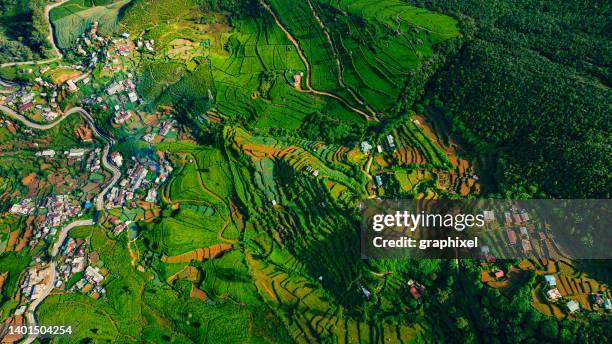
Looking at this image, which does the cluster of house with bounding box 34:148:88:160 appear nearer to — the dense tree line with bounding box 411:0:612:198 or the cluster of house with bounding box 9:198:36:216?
the cluster of house with bounding box 9:198:36:216

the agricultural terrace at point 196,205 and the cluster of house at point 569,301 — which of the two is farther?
the agricultural terrace at point 196,205

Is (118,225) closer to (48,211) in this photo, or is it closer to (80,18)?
(48,211)

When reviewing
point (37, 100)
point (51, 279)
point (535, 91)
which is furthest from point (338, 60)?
point (51, 279)

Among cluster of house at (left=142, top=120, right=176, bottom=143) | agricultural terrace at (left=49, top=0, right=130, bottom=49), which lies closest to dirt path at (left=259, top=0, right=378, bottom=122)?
cluster of house at (left=142, top=120, right=176, bottom=143)

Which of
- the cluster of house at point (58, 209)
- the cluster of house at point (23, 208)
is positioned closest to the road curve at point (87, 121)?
the cluster of house at point (58, 209)

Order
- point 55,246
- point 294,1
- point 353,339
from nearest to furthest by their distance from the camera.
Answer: point 353,339
point 55,246
point 294,1

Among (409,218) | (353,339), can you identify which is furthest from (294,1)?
(353,339)

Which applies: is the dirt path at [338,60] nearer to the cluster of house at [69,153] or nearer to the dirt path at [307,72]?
the dirt path at [307,72]

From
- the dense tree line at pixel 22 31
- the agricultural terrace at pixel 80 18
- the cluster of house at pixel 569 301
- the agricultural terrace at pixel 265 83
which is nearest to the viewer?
the cluster of house at pixel 569 301

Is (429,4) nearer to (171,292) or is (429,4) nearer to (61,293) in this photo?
(171,292)
